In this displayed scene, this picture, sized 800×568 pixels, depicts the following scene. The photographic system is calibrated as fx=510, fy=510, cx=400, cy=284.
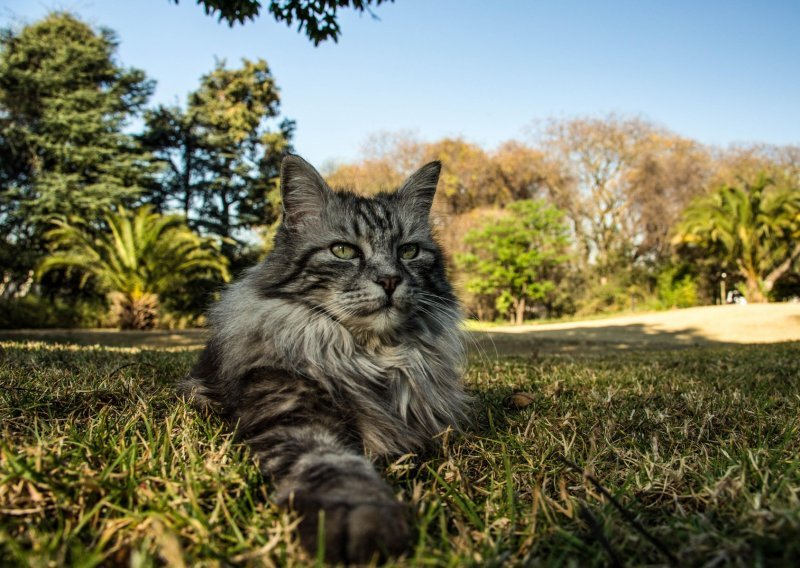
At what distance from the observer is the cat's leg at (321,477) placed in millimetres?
1048

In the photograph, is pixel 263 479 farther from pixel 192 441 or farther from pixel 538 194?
pixel 538 194

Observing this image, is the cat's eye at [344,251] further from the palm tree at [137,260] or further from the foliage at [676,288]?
the foliage at [676,288]

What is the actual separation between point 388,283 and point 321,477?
38.0 inches

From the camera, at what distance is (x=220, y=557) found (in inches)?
40.1

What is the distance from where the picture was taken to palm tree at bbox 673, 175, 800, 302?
70.5ft

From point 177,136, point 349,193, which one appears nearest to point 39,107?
point 177,136

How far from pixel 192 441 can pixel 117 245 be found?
54.7 feet

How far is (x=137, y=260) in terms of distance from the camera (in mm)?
16078

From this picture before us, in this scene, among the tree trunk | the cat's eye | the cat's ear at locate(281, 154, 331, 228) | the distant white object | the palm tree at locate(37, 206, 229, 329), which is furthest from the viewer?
the distant white object

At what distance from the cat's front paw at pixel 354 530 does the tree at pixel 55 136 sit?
2143 cm

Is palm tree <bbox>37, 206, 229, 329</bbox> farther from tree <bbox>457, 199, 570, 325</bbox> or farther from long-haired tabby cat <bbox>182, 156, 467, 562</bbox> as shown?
long-haired tabby cat <bbox>182, 156, 467, 562</bbox>

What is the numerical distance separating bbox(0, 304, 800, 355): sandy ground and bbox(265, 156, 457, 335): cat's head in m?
6.82

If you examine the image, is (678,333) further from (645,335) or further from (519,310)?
(519,310)

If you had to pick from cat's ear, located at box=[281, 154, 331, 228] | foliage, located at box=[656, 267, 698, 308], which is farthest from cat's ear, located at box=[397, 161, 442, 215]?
foliage, located at box=[656, 267, 698, 308]
